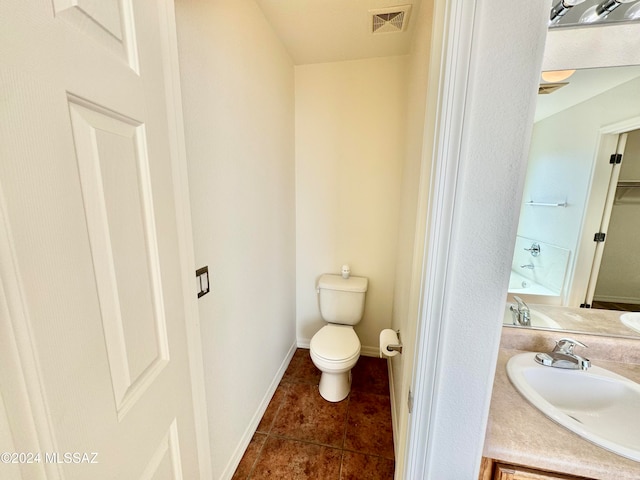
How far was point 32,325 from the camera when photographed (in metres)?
A: 0.34

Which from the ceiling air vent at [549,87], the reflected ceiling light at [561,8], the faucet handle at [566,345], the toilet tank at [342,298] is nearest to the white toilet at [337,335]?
the toilet tank at [342,298]

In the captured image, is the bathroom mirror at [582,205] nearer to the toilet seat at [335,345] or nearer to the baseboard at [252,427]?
the toilet seat at [335,345]

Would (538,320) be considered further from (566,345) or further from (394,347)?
(394,347)

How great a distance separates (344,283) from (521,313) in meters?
1.18

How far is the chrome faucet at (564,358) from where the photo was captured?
94cm

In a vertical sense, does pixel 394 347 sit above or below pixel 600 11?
below

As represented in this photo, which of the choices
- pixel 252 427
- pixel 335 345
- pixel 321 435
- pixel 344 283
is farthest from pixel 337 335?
pixel 252 427

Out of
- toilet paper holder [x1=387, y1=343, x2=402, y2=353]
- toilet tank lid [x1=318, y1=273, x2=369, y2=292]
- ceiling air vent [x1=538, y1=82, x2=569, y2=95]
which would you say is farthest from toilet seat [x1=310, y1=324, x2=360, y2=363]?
ceiling air vent [x1=538, y1=82, x2=569, y2=95]

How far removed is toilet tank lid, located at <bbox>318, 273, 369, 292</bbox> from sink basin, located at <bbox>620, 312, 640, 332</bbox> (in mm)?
1330

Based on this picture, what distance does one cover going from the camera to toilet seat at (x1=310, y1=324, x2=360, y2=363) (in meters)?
1.67

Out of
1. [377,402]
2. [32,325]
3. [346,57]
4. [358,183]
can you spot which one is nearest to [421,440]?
[32,325]

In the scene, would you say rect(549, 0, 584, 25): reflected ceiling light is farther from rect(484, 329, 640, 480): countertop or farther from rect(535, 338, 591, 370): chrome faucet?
rect(484, 329, 640, 480): countertop

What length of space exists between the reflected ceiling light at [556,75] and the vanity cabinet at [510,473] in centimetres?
130

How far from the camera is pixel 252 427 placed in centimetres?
152
